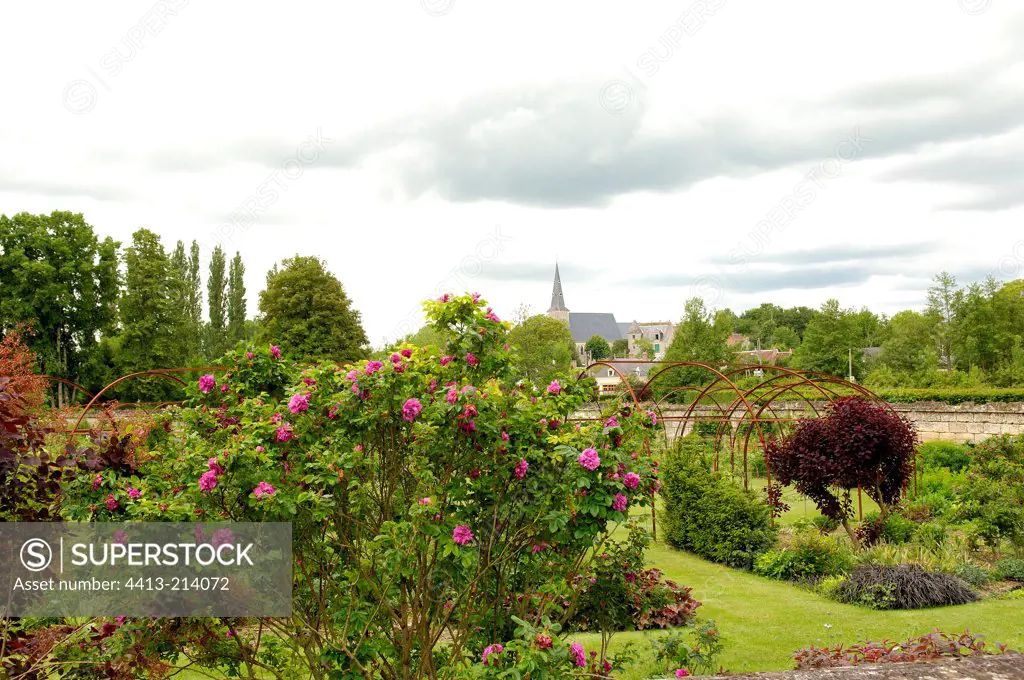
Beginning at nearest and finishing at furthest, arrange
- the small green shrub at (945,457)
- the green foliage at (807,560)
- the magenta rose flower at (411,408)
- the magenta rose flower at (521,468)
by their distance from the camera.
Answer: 1. the magenta rose flower at (411,408)
2. the magenta rose flower at (521,468)
3. the green foliage at (807,560)
4. the small green shrub at (945,457)

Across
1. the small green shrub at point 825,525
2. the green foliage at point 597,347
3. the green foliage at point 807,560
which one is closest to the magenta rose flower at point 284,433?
the green foliage at point 807,560

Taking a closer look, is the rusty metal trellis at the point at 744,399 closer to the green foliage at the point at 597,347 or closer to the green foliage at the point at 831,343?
the green foliage at the point at 831,343

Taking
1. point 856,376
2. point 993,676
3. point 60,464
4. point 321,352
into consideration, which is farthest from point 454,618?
point 856,376

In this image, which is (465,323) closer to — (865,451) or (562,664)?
(562,664)

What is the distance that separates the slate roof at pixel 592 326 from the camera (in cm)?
10012

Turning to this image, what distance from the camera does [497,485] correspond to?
12.3 feet

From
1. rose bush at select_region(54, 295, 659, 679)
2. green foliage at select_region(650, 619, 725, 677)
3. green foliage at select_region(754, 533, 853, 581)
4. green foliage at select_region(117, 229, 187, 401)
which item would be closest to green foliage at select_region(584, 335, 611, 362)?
green foliage at select_region(117, 229, 187, 401)

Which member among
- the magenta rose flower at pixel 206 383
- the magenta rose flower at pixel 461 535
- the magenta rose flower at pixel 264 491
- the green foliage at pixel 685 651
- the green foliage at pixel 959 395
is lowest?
the green foliage at pixel 685 651

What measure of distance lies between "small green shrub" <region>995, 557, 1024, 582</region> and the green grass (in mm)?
1215

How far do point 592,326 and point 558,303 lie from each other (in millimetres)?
6287

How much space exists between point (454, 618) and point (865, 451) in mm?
7580

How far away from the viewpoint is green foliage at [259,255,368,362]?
3506cm

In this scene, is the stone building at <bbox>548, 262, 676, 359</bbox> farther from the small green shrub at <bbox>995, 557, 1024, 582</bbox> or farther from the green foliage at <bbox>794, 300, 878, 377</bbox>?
the small green shrub at <bbox>995, 557, 1024, 582</bbox>

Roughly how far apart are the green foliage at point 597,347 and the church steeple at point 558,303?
15.7ft
